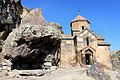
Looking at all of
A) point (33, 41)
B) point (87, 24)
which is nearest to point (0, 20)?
point (33, 41)

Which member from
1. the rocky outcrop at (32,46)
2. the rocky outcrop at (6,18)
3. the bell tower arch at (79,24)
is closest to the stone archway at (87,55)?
the bell tower arch at (79,24)

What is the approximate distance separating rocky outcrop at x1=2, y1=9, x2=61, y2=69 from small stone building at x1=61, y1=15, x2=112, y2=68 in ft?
37.0

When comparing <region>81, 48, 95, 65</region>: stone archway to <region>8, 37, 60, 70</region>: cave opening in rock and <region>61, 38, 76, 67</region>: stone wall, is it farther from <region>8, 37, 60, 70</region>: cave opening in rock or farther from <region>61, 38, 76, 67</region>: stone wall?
<region>8, 37, 60, 70</region>: cave opening in rock

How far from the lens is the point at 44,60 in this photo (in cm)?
1933

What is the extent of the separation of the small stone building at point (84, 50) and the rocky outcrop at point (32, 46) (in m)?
11.3

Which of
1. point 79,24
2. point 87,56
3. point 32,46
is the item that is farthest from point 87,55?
point 32,46

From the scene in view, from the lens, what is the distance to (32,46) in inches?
744

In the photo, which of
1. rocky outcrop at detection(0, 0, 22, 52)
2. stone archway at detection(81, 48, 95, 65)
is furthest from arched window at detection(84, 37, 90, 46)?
rocky outcrop at detection(0, 0, 22, 52)

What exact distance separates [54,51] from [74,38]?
13433 mm

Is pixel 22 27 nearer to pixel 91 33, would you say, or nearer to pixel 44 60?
pixel 44 60

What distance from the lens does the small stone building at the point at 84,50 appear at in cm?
3105

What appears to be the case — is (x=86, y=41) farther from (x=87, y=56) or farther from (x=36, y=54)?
(x=36, y=54)

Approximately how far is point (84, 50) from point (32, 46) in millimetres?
13638

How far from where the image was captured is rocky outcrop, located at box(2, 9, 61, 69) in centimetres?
1816
